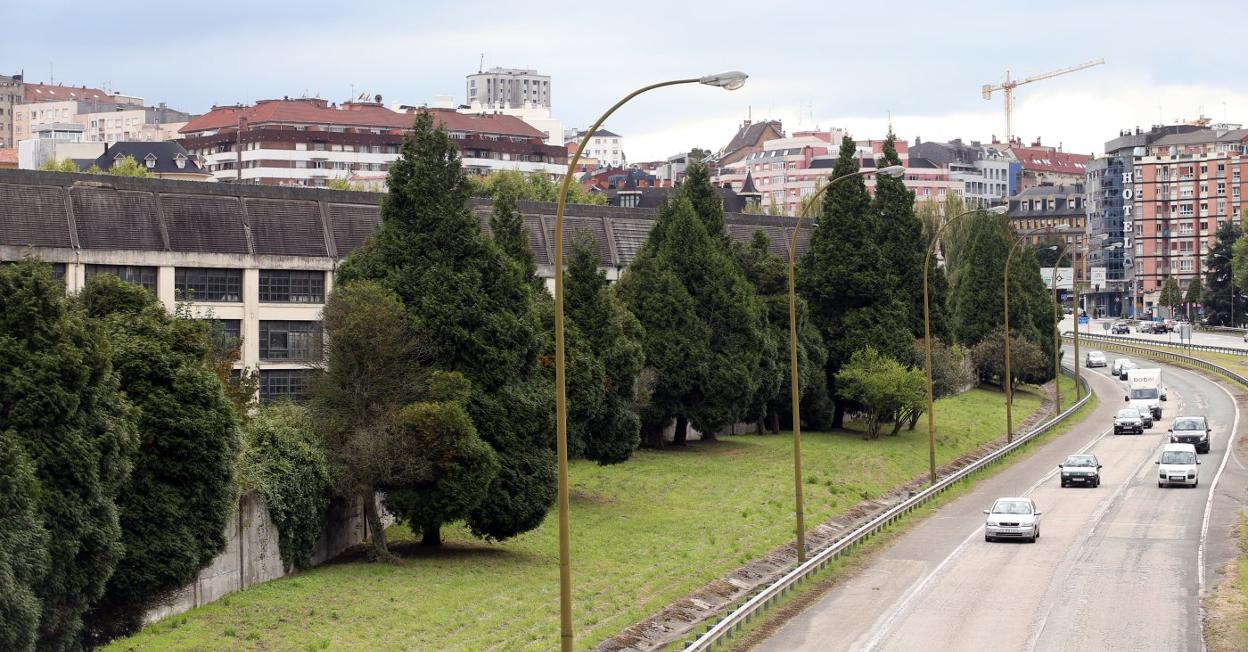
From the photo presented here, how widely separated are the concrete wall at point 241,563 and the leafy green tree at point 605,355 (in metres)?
18.0

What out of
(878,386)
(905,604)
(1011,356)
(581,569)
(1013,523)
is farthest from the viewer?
(1011,356)

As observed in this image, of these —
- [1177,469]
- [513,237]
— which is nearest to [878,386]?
[1177,469]

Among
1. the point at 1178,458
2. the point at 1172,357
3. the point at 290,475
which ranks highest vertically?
the point at 290,475

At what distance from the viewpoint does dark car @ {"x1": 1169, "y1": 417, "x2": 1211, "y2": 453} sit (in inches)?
3142

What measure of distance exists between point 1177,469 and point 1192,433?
16.8 m

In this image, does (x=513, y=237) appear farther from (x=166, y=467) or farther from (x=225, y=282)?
(x=166, y=467)

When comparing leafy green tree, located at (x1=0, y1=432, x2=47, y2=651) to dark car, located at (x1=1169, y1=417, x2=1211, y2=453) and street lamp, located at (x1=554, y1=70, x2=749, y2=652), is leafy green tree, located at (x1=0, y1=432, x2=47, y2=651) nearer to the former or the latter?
street lamp, located at (x1=554, y1=70, x2=749, y2=652)

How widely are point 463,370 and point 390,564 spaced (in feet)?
19.5

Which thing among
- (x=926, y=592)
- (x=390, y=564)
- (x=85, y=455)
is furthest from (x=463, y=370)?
(x=85, y=455)

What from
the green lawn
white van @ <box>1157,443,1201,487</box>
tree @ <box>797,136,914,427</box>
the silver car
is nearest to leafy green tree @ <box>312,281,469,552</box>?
the green lawn

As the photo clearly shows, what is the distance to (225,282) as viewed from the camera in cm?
6006

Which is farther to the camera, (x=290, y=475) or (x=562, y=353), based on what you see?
(x=290, y=475)

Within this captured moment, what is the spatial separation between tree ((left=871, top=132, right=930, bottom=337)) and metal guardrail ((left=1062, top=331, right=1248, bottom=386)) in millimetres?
39754

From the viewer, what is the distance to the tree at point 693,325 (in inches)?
2790
